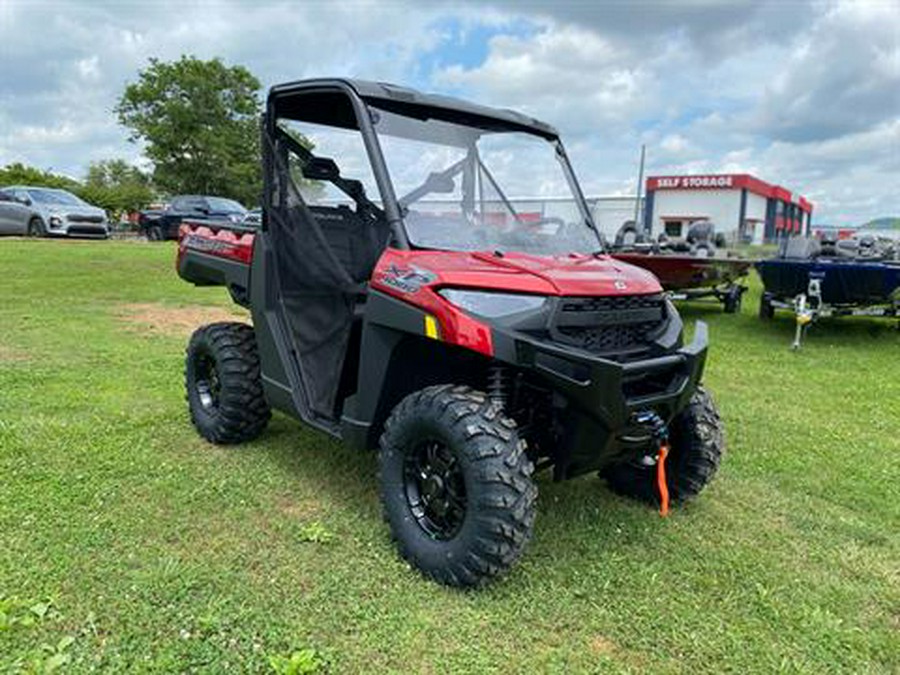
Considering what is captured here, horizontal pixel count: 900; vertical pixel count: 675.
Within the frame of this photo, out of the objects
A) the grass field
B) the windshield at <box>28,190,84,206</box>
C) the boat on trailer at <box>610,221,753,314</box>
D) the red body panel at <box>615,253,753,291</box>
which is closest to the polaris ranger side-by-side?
the grass field

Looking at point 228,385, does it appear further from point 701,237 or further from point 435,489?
point 701,237

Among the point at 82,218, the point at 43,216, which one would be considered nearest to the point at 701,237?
the point at 82,218

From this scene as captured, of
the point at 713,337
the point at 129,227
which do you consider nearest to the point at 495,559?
the point at 713,337

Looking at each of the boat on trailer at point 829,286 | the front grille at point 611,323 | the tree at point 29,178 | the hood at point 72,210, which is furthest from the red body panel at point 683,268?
the tree at point 29,178

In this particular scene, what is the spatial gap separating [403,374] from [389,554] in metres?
0.82

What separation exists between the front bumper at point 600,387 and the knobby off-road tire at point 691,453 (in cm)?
44

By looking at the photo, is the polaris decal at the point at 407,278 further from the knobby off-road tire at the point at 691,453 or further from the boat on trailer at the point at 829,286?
the boat on trailer at the point at 829,286

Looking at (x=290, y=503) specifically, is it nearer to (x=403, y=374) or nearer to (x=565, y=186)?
(x=403, y=374)

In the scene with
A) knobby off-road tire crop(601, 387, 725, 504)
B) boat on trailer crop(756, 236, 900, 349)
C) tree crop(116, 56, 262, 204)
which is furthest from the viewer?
tree crop(116, 56, 262, 204)

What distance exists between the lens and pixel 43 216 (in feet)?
63.2

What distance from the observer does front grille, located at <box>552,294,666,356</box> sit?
9.86 ft

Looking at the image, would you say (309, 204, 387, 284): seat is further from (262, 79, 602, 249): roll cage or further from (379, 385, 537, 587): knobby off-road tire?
(379, 385, 537, 587): knobby off-road tire

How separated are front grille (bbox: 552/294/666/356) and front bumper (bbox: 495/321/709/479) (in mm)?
137

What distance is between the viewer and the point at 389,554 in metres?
3.27
